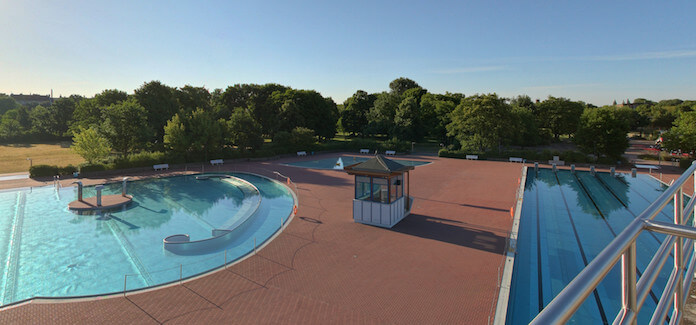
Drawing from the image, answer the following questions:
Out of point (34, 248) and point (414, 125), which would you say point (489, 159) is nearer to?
point (414, 125)

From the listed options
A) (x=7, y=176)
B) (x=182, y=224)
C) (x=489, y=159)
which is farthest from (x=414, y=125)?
(x=7, y=176)

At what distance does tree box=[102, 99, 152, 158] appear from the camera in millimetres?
34031

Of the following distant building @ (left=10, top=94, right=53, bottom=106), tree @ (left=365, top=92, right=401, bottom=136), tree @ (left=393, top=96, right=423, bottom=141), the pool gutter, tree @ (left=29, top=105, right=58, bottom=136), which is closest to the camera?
the pool gutter

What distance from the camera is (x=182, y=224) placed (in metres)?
17.8

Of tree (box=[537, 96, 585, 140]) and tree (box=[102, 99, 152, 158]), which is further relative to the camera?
tree (box=[537, 96, 585, 140])

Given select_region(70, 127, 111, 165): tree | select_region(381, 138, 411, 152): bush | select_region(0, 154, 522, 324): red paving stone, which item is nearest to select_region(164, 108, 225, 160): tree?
select_region(70, 127, 111, 165): tree

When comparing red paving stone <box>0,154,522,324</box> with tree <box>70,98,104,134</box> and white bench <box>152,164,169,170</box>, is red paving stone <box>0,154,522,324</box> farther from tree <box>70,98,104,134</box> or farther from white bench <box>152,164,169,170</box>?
tree <box>70,98,104,134</box>

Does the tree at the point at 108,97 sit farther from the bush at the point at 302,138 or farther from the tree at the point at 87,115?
the bush at the point at 302,138

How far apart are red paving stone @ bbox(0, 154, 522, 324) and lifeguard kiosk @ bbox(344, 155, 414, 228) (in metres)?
0.51

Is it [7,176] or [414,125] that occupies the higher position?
[414,125]

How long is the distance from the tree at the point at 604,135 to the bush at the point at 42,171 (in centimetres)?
4966

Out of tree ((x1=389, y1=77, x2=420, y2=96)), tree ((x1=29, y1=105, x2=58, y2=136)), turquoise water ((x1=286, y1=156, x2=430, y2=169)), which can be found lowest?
turquoise water ((x1=286, y1=156, x2=430, y2=169))

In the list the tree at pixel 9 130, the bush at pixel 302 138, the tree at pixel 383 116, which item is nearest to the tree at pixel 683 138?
the tree at pixel 383 116

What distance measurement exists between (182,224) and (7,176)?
74.5 feet
